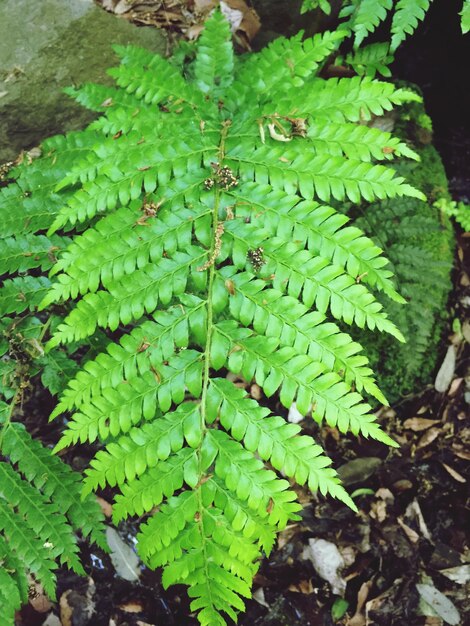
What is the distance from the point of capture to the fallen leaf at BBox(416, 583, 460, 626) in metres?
2.90

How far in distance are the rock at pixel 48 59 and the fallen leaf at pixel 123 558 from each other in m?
2.58

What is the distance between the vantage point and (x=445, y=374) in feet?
11.9

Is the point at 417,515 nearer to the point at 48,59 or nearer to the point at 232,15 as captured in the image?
the point at 232,15

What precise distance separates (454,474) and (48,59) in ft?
12.6

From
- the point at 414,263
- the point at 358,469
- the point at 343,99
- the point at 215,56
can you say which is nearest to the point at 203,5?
the point at 215,56

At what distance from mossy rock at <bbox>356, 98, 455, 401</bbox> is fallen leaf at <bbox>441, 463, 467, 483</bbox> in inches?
21.8

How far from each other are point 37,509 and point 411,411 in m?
2.54

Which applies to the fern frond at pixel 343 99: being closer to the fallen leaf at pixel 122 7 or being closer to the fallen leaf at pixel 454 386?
the fallen leaf at pixel 122 7

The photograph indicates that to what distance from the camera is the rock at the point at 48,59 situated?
320 cm

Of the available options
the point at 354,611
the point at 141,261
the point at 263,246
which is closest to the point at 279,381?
the point at 263,246

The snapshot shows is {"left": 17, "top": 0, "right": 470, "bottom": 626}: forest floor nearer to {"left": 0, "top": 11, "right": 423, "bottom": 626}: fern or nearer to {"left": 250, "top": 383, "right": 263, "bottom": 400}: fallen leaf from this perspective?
{"left": 250, "top": 383, "right": 263, "bottom": 400}: fallen leaf

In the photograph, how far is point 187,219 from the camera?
2.30 metres

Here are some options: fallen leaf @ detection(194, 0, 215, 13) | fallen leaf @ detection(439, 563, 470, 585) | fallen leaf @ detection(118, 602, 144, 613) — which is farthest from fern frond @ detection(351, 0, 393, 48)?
fallen leaf @ detection(118, 602, 144, 613)

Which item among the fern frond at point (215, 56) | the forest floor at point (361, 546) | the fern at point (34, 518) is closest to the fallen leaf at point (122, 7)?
the forest floor at point (361, 546)
